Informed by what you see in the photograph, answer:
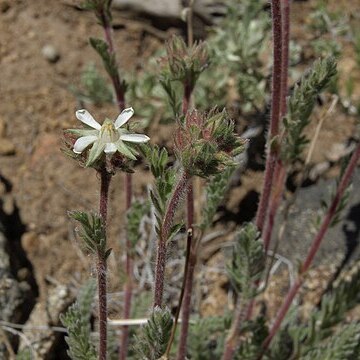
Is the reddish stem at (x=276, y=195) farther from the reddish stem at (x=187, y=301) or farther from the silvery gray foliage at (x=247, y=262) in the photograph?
the reddish stem at (x=187, y=301)

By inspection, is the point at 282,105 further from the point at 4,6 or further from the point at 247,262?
the point at 4,6

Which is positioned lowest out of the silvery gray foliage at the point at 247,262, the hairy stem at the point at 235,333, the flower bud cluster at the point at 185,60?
the hairy stem at the point at 235,333

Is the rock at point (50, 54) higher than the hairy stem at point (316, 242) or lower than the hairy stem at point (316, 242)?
higher

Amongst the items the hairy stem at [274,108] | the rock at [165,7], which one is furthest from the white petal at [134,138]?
the rock at [165,7]

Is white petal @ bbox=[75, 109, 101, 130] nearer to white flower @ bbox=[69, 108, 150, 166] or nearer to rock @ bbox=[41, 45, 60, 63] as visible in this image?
white flower @ bbox=[69, 108, 150, 166]

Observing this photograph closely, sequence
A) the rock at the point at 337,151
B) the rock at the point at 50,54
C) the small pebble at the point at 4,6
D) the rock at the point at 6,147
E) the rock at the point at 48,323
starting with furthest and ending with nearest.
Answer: the small pebble at the point at 4,6 → the rock at the point at 50,54 → the rock at the point at 337,151 → the rock at the point at 6,147 → the rock at the point at 48,323

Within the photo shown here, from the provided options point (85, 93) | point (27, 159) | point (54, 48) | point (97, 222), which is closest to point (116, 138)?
point (97, 222)

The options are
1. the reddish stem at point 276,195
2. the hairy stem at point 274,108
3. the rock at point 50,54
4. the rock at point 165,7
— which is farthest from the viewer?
the rock at point 165,7

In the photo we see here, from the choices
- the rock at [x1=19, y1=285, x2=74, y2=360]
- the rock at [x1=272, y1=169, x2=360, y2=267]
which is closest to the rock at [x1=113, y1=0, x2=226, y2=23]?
the rock at [x1=272, y1=169, x2=360, y2=267]
